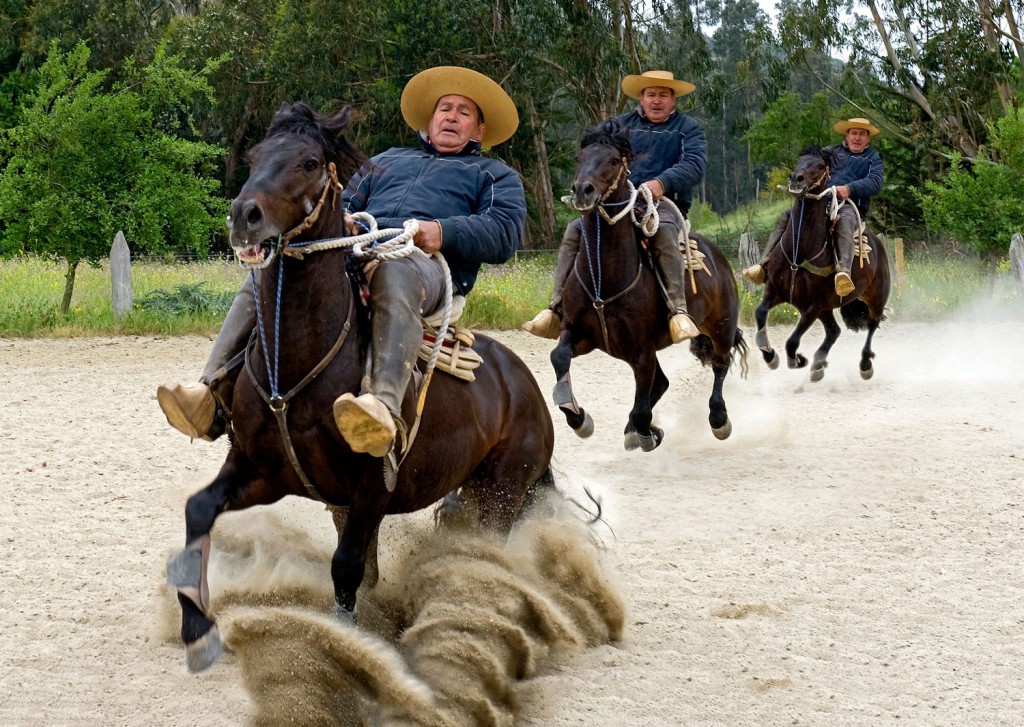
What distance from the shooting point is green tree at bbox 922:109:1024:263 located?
22.0 meters

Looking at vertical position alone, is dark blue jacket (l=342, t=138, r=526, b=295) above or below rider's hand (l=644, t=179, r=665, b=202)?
below

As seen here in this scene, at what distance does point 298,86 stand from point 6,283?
15.7m

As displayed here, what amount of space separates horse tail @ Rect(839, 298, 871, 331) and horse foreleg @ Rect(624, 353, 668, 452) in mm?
5463

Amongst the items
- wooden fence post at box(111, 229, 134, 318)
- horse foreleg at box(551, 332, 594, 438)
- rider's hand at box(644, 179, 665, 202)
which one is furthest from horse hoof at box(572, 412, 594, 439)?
wooden fence post at box(111, 229, 134, 318)

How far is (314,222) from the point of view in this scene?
12.4 feet

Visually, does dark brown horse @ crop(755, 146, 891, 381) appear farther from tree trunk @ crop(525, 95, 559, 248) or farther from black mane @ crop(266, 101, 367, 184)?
tree trunk @ crop(525, 95, 559, 248)

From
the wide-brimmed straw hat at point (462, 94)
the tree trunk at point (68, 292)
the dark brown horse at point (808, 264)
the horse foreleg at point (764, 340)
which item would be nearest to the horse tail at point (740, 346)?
the horse foreleg at point (764, 340)

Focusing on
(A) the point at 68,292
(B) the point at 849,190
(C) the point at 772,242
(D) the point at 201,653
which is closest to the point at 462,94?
(D) the point at 201,653

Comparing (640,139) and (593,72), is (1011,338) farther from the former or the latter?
(593,72)

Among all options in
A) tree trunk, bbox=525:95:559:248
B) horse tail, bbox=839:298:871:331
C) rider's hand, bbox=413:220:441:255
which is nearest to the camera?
rider's hand, bbox=413:220:441:255

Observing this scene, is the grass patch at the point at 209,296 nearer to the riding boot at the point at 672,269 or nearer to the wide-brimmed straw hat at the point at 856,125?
the wide-brimmed straw hat at the point at 856,125

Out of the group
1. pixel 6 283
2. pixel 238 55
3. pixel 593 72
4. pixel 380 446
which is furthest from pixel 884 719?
pixel 238 55

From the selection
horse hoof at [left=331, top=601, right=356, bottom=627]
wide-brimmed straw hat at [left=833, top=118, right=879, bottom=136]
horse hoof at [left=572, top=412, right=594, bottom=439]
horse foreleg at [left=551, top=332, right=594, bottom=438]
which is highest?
wide-brimmed straw hat at [left=833, top=118, right=879, bottom=136]

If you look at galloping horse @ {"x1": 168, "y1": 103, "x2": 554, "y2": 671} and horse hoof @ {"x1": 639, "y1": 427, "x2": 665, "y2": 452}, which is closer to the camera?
galloping horse @ {"x1": 168, "y1": 103, "x2": 554, "y2": 671}
